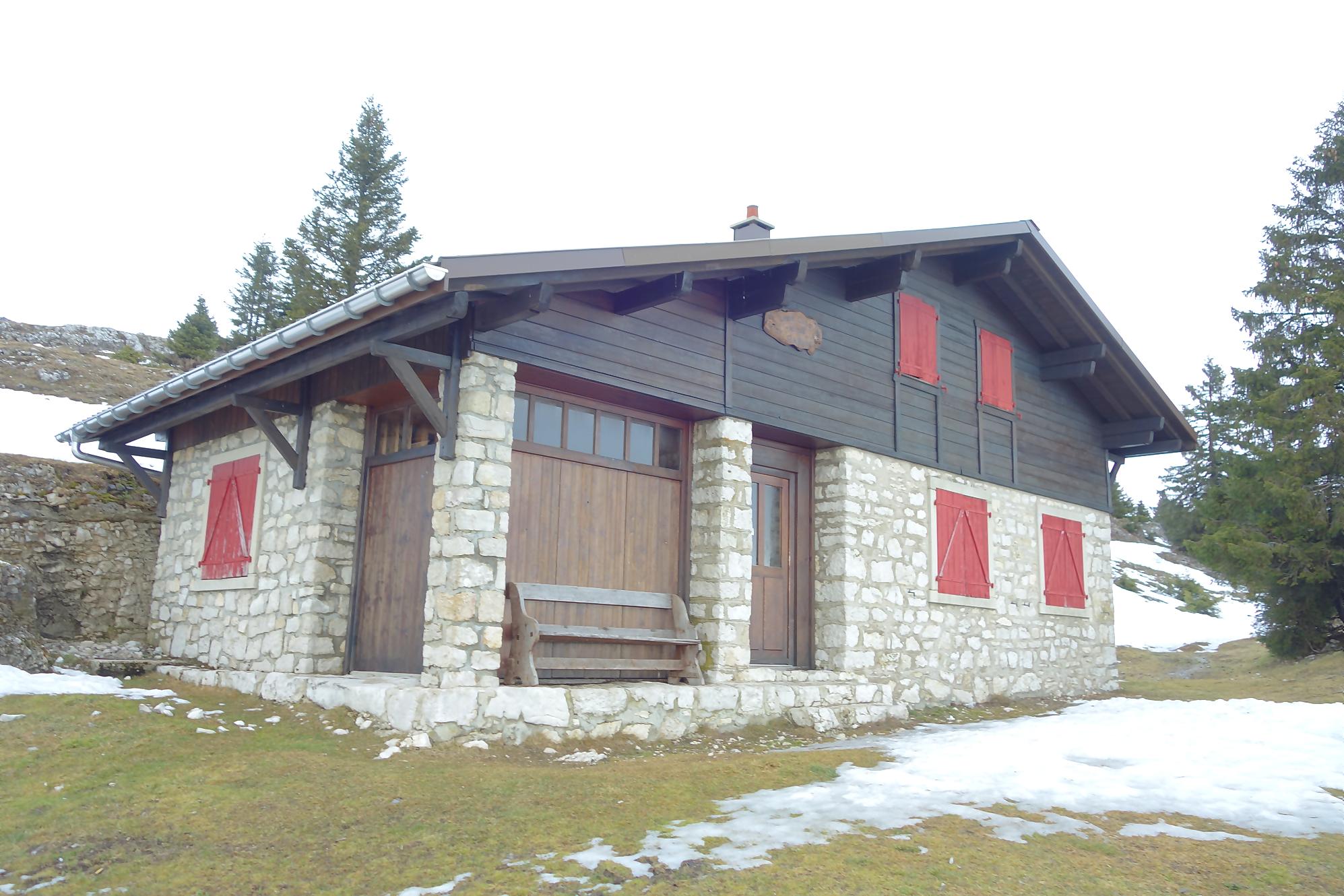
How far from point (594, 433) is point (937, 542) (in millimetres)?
4878

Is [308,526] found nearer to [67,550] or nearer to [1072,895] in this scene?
[67,550]

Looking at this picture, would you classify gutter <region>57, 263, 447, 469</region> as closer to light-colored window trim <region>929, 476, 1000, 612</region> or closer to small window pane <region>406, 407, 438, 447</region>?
small window pane <region>406, 407, 438, 447</region>

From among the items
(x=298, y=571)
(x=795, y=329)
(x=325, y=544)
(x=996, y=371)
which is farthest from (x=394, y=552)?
(x=996, y=371)

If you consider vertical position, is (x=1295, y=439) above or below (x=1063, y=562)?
above

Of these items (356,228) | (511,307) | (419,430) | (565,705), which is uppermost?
(356,228)

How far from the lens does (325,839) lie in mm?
4996

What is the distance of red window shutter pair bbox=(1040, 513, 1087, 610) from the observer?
541 inches

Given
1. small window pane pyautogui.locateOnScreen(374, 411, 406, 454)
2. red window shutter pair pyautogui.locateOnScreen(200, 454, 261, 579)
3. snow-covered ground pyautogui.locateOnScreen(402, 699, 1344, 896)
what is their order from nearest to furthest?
snow-covered ground pyautogui.locateOnScreen(402, 699, 1344, 896) < small window pane pyautogui.locateOnScreen(374, 411, 406, 454) < red window shutter pair pyautogui.locateOnScreen(200, 454, 261, 579)

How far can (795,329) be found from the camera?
34.7 feet

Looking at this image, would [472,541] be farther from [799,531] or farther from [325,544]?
[799,531]

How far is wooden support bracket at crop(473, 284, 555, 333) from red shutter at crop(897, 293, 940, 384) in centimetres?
569

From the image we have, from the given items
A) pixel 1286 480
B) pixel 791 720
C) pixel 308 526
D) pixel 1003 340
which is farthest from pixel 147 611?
pixel 1286 480

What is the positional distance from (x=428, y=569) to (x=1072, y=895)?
496 cm

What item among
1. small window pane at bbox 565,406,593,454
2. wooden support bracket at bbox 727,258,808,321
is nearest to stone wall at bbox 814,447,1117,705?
wooden support bracket at bbox 727,258,808,321
